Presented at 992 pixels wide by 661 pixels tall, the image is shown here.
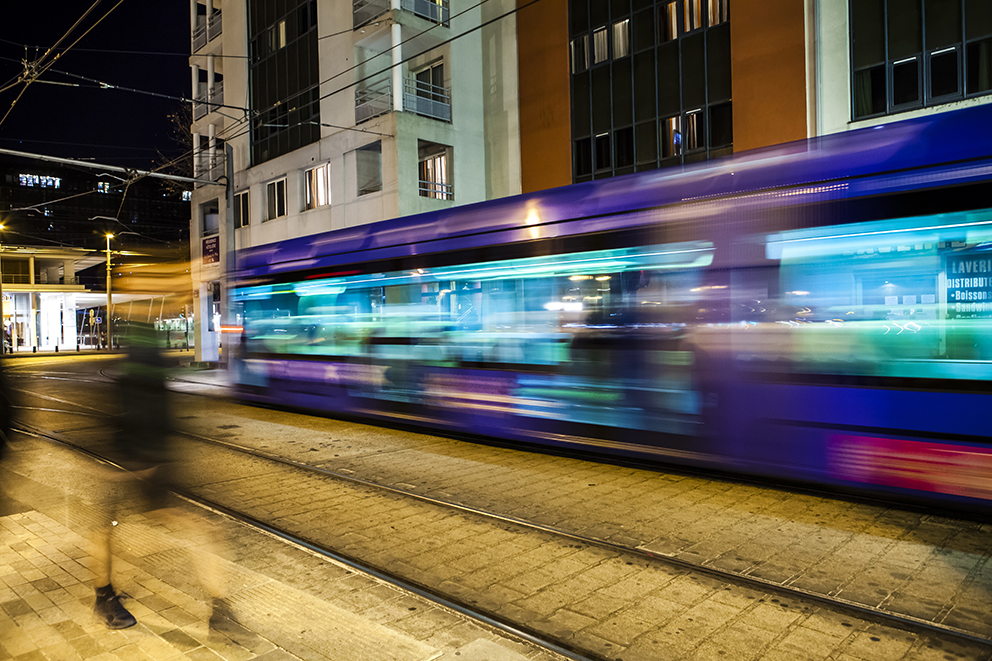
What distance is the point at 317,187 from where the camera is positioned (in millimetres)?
24141

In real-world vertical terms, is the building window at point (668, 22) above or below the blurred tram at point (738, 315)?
above

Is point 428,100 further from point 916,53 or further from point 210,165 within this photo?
point 916,53

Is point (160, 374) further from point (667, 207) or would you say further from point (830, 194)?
point (830, 194)

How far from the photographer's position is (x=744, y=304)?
6020 mm

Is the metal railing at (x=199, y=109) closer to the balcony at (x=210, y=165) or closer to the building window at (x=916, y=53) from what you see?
the balcony at (x=210, y=165)

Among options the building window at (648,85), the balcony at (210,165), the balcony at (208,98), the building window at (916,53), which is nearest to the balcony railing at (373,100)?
the building window at (648,85)

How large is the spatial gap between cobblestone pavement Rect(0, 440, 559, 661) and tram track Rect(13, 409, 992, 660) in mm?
95

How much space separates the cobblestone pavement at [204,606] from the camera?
339 cm

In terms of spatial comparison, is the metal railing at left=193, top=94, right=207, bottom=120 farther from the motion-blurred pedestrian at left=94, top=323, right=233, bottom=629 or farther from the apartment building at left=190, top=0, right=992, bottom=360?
the motion-blurred pedestrian at left=94, top=323, right=233, bottom=629

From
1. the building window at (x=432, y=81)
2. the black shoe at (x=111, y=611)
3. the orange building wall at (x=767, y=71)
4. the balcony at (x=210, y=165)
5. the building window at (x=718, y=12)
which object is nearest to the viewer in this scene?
the black shoe at (x=111, y=611)

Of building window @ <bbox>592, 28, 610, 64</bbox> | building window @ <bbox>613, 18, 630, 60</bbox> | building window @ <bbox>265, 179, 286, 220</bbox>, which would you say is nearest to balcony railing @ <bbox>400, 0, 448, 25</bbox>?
building window @ <bbox>592, 28, 610, 64</bbox>

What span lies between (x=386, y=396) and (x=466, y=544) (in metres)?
4.93

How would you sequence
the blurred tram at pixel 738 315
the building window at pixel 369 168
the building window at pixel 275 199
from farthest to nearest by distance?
the building window at pixel 275 199 < the building window at pixel 369 168 < the blurred tram at pixel 738 315

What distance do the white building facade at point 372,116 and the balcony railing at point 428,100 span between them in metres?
0.05
